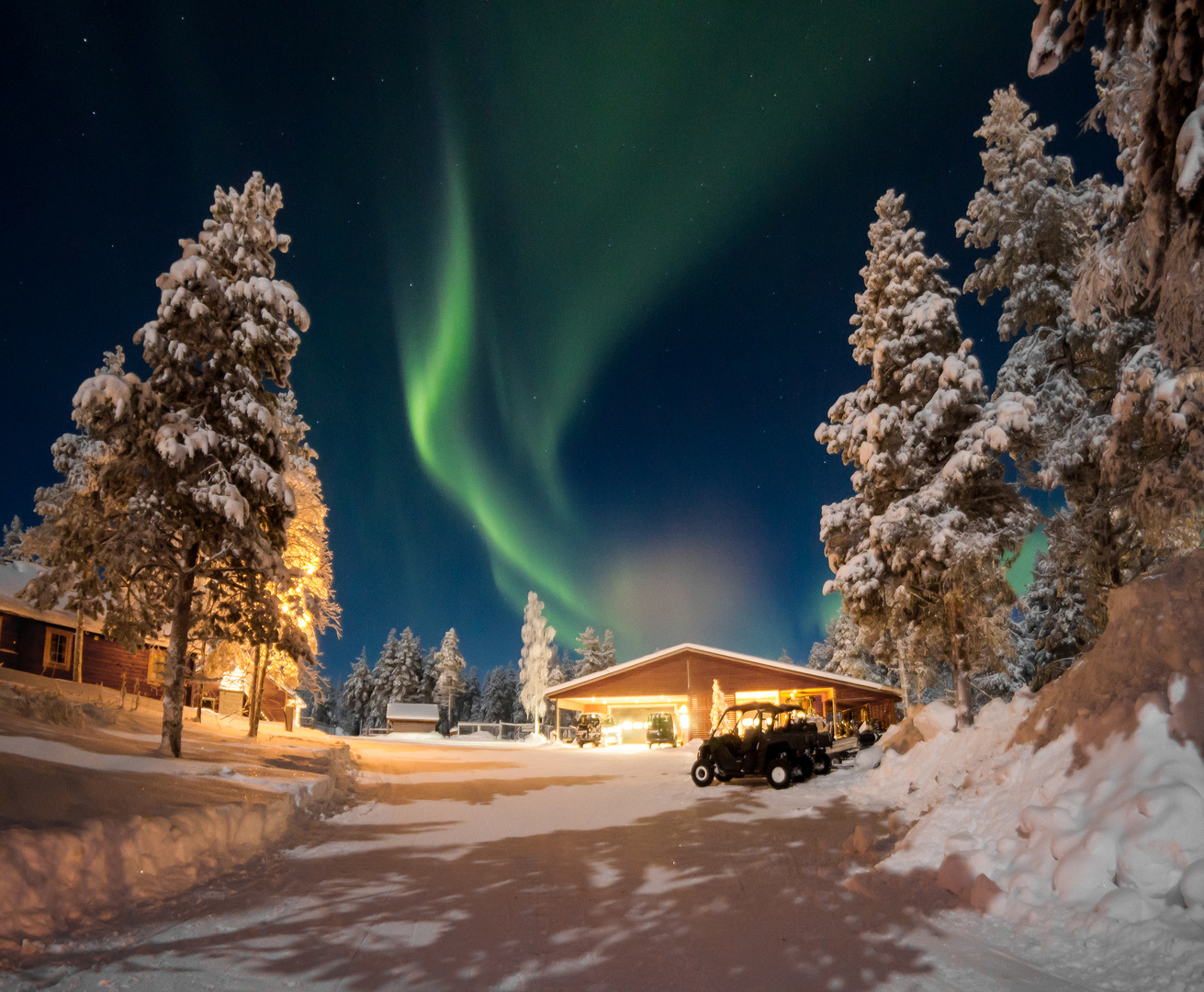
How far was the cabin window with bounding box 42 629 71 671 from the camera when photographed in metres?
32.8

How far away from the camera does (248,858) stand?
856 centimetres

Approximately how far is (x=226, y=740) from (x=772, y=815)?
17.3 metres

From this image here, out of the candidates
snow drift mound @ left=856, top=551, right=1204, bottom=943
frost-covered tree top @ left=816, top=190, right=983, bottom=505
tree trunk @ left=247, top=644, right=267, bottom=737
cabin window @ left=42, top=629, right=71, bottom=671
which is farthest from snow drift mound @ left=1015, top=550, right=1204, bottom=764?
cabin window @ left=42, top=629, right=71, bottom=671

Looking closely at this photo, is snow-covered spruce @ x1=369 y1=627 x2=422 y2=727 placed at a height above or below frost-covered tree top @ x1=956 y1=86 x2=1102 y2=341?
below

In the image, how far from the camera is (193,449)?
50.8 feet

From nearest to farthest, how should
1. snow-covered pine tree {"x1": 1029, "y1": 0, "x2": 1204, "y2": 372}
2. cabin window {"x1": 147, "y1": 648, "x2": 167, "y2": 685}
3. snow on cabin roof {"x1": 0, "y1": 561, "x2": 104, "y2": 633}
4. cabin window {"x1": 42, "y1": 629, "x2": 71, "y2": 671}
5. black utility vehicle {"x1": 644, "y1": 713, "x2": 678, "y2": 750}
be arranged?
1. snow-covered pine tree {"x1": 1029, "y1": 0, "x2": 1204, "y2": 372}
2. snow on cabin roof {"x1": 0, "y1": 561, "x2": 104, "y2": 633}
3. cabin window {"x1": 42, "y1": 629, "x2": 71, "y2": 671}
4. cabin window {"x1": 147, "y1": 648, "x2": 167, "y2": 685}
5. black utility vehicle {"x1": 644, "y1": 713, "x2": 678, "y2": 750}

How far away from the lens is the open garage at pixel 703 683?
40.6 meters

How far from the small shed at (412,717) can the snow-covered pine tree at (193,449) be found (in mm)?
47346

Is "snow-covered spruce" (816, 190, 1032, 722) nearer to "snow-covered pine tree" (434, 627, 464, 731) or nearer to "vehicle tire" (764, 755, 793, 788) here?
"vehicle tire" (764, 755, 793, 788)

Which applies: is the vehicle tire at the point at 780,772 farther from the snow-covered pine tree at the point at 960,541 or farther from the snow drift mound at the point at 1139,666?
the snow drift mound at the point at 1139,666

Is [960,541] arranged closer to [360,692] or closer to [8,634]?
[8,634]

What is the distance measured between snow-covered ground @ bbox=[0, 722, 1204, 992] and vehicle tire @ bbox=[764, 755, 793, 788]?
5.30m

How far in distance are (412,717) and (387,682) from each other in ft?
63.0

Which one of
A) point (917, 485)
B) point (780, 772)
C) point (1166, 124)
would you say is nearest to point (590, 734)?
point (780, 772)
